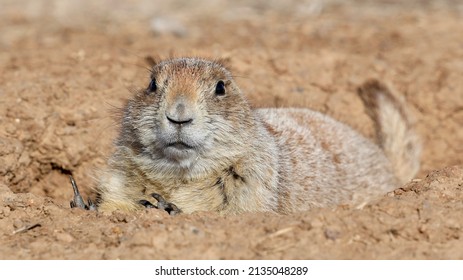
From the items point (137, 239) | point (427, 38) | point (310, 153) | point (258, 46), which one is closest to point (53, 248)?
point (137, 239)

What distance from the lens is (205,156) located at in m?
5.20

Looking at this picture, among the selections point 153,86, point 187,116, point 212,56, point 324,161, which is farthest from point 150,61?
point 187,116

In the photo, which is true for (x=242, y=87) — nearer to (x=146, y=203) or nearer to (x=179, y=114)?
(x=146, y=203)

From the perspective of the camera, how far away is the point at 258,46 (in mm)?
9484

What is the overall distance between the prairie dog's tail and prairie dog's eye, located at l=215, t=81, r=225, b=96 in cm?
261

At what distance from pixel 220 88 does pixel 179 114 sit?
28.0 inches

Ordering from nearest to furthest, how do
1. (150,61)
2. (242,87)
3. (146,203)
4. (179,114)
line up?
1. (179,114)
2. (146,203)
3. (242,87)
4. (150,61)

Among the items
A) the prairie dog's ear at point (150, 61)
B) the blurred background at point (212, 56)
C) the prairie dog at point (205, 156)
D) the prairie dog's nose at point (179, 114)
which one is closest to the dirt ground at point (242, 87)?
the blurred background at point (212, 56)

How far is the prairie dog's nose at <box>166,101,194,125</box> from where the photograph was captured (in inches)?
189

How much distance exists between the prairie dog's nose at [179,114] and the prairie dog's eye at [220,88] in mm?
557

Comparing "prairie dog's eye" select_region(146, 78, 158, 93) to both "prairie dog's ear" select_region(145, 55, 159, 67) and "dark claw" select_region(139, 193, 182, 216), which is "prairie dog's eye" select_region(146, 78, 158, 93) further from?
"prairie dog's ear" select_region(145, 55, 159, 67)

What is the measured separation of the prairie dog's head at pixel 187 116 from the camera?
491 cm

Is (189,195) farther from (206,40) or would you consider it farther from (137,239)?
(206,40)
